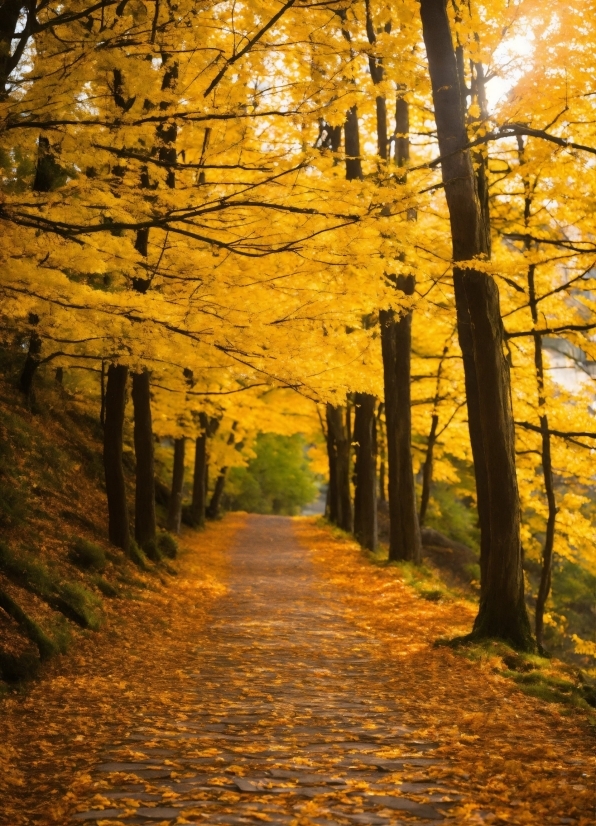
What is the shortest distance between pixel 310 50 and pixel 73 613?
6.38 m

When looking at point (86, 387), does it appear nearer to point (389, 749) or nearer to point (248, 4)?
point (248, 4)

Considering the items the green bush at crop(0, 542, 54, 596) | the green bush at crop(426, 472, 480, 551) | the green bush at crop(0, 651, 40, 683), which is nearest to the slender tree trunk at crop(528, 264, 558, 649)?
the green bush at crop(0, 542, 54, 596)

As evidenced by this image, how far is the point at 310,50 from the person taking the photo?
6.64m

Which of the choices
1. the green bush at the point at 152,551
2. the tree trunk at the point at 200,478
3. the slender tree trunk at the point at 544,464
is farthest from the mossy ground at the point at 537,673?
the tree trunk at the point at 200,478

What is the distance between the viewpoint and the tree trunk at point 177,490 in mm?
19422

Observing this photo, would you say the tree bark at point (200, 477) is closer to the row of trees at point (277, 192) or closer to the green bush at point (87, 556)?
the row of trees at point (277, 192)

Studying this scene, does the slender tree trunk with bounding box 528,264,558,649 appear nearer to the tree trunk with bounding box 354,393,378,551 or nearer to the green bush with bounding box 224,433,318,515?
the tree trunk with bounding box 354,393,378,551

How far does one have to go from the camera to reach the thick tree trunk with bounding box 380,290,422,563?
14852 millimetres

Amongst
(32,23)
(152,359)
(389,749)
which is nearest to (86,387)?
(152,359)

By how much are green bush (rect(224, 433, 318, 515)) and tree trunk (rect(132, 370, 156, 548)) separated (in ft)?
71.6

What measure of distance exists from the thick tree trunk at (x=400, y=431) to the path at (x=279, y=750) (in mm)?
6126

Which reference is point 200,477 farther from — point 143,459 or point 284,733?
point 284,733

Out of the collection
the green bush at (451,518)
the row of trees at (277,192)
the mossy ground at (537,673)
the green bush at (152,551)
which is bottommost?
the green bush at (451,518)

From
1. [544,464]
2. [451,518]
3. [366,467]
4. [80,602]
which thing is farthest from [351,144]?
[451,518]
